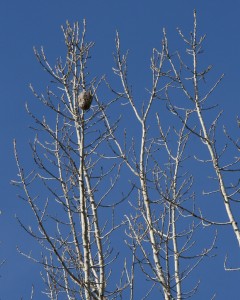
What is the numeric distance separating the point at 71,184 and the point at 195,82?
5.60 ft

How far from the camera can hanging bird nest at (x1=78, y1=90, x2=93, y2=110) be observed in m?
5.33

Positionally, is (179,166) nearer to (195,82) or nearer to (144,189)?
(144,189)

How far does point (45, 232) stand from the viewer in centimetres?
430

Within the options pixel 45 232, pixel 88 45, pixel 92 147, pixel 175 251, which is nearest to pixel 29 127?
pixel 92 147

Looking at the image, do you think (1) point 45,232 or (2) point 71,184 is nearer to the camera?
(1) point 45,232

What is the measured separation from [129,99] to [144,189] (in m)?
1.20

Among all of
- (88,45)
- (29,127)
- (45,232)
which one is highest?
(88,45)

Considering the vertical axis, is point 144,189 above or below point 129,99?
below

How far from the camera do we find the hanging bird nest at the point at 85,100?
17.5 feet

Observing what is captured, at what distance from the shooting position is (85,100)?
211 inches

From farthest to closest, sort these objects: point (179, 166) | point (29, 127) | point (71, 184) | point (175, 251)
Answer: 1. point (179, 166)
2. point (175, 251)
3. point (71, 184)
4. point (29, 127)

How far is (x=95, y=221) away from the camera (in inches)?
226

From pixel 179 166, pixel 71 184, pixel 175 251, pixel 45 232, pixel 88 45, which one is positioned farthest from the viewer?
pixel 179 166

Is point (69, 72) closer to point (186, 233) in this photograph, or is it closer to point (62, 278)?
point (186, 233)
